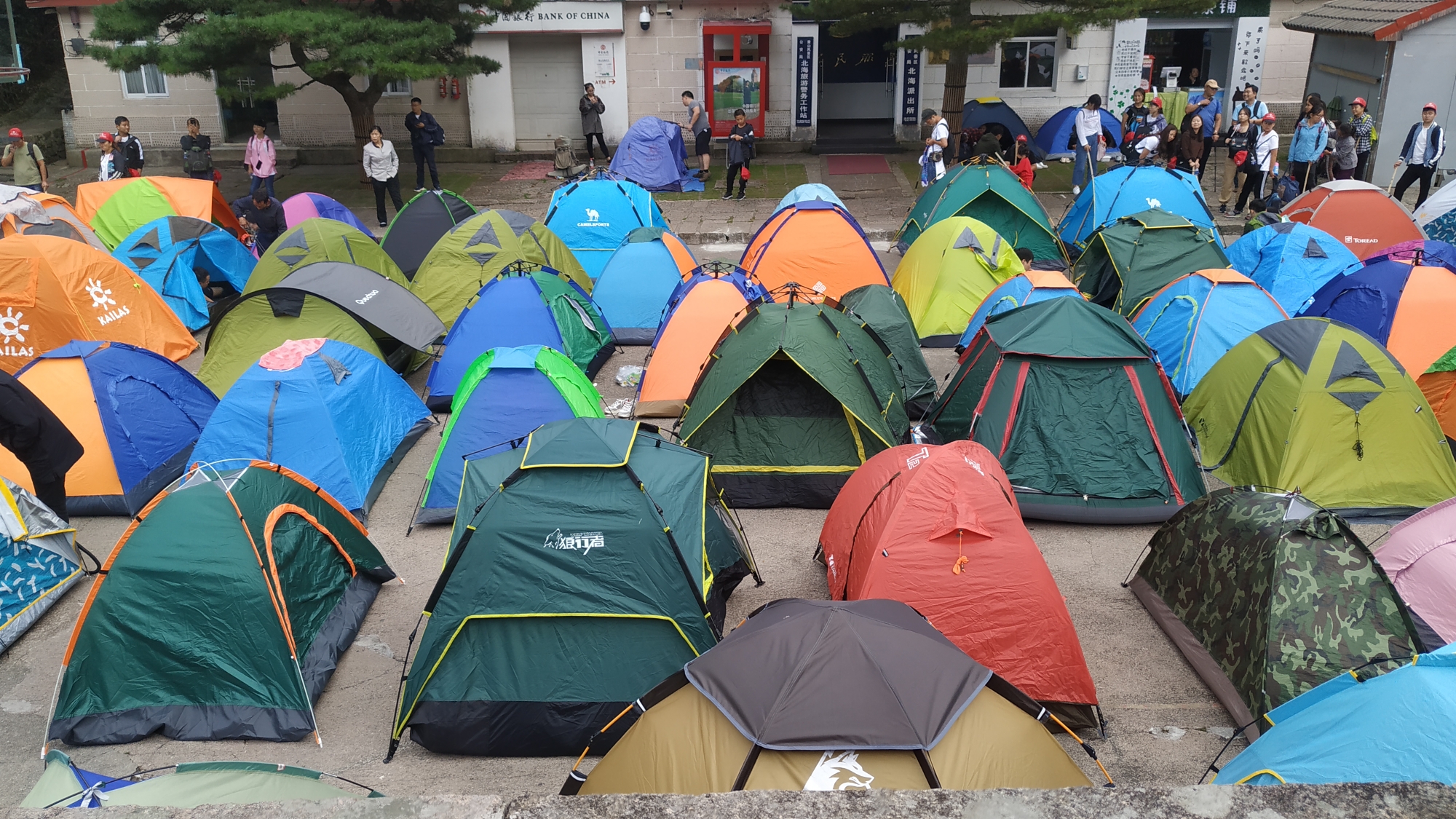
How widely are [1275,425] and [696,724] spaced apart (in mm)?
5516

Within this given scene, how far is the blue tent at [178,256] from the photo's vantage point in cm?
1219

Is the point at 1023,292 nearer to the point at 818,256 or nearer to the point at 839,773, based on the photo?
the point at 818,256

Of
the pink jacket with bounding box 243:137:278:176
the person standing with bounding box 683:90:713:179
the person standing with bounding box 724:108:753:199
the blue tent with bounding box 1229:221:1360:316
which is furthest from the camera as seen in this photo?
the person standing with bounding box 683:90:713:179

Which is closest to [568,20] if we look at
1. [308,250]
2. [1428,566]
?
[308,250]

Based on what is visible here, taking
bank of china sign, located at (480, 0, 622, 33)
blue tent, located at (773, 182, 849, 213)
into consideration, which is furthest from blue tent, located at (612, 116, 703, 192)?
blue tent, located at (773, 182, 849, 213)

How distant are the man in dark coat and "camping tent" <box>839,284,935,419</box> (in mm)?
6539

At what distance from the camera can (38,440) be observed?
7.40 m

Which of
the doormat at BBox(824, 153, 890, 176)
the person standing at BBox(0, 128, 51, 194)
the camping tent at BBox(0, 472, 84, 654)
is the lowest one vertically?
the camping tent at BBox(0, 472, 84, 654)

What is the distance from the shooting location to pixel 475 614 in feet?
19.1

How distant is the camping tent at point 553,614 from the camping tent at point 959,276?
19.6 feet

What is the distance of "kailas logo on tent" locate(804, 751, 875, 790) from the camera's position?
429cm

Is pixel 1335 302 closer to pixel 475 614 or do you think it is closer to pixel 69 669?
pixel 475 614

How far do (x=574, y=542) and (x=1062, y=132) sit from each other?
17204 mm

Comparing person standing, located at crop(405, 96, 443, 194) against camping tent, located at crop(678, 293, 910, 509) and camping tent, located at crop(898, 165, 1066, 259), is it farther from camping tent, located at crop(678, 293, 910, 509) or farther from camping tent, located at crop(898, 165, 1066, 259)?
camping tent, located at crop(678, 293, 910, 509)
